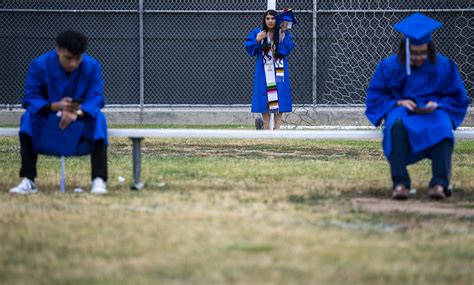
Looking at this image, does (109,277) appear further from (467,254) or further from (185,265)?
(467,254)

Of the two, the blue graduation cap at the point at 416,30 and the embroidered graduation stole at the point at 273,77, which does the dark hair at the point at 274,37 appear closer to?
the embroidered graduation stole at the point at 273,77

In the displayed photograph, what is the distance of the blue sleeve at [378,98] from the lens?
8.79 metres

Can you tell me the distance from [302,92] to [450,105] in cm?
1003

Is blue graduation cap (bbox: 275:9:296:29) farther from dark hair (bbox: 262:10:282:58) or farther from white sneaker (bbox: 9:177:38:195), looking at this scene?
white sneaker (bbox: 9:177:38:195)

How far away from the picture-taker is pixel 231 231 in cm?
645

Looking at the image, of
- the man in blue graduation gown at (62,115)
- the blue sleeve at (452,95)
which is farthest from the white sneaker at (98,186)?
the blue sleeve at (452,95)

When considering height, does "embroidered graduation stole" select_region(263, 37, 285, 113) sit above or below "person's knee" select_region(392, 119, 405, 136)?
below

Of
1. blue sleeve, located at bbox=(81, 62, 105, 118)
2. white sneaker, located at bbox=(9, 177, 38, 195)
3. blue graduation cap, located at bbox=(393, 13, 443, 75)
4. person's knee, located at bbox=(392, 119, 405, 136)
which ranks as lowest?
white sneaker, located at bbox=(9, 177, 38, 195)

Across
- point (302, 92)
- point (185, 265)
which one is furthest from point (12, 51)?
point (185, 265)

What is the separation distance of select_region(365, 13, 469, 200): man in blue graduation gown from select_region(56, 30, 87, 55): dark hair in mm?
2308

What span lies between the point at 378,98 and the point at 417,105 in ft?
1.14

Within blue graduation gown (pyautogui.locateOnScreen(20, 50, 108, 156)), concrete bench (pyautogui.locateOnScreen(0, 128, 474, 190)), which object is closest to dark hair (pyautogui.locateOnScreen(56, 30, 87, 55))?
blue graduation gown (pyautogui.locateOnScreen(20, 50, 108, 156))

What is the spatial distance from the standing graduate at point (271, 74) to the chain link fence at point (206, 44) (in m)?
3.36

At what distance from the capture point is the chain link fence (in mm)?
18594
